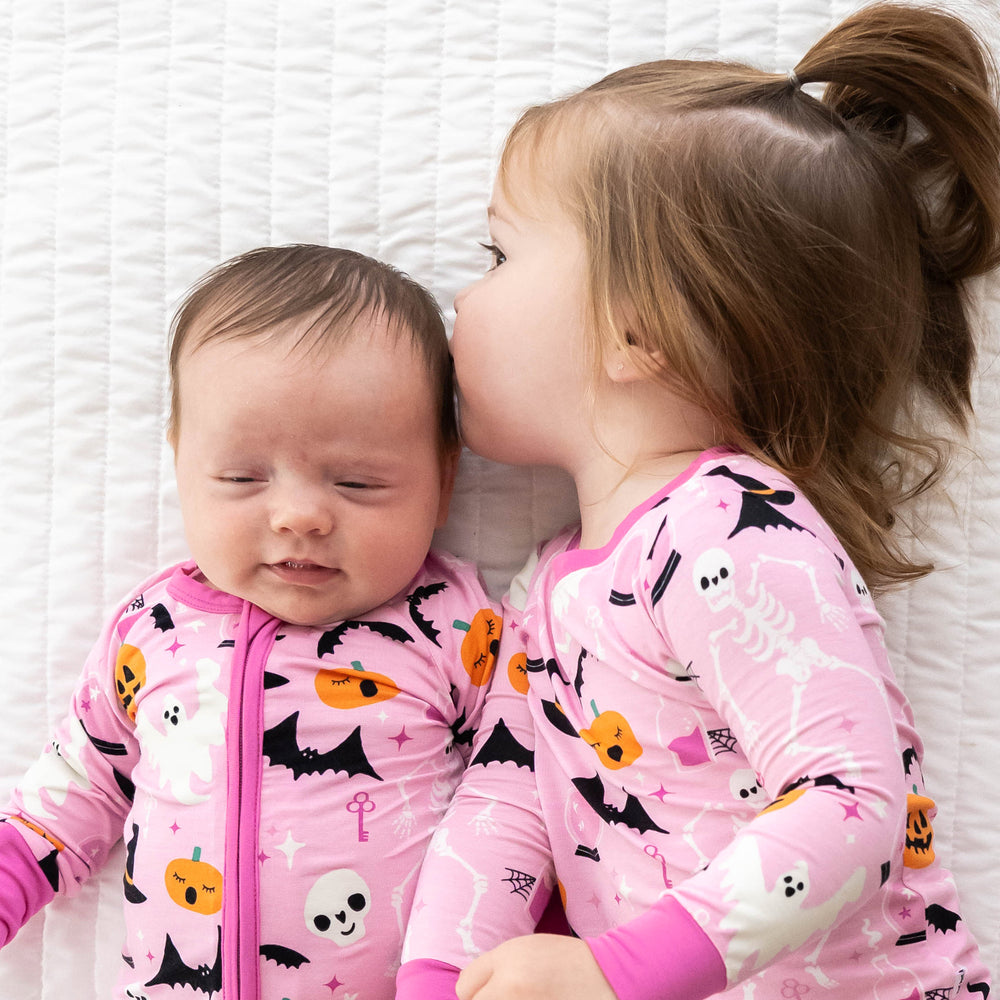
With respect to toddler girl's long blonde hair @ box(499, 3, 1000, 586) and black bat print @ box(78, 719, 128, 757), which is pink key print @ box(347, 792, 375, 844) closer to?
black bat print @ box(78, 719, 128, 757)

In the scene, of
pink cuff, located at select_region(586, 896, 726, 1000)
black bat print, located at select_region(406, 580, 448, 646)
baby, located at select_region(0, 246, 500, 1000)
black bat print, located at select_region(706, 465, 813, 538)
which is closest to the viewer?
pink cuff, located at select_region(586, 896, 726, 1000)

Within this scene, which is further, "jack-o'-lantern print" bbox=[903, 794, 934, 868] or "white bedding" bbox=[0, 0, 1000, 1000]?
"white bedding" bbox=[0, 0, 1000, 1000]

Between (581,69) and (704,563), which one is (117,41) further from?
(704,563)

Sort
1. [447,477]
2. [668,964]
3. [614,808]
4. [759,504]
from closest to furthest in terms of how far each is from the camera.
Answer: [668,964] < [759,504] < [614,808] < [447,477]

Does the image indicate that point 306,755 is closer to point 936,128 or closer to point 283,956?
point 283,956

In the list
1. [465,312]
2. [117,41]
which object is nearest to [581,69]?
[465,312]

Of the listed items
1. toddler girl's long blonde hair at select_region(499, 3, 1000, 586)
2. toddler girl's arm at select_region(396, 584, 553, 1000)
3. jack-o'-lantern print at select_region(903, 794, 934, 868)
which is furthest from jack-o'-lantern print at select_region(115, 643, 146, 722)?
jack-o'-lantern print at select_region(903, 794, 934, 868)

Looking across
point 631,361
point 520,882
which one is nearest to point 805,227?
point 631,361

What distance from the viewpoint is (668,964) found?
715 mm

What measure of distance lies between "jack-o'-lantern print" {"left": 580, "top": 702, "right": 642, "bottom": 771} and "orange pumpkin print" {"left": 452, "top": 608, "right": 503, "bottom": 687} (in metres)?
0.14

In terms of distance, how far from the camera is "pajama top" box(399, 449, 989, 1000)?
2.39 ft

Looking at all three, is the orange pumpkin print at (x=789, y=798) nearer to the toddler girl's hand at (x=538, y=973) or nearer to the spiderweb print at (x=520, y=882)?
the toddler girl's hand at (x=538, y=973)

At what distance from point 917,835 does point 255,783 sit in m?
0.59

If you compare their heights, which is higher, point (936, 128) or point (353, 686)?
point (936, 128)
